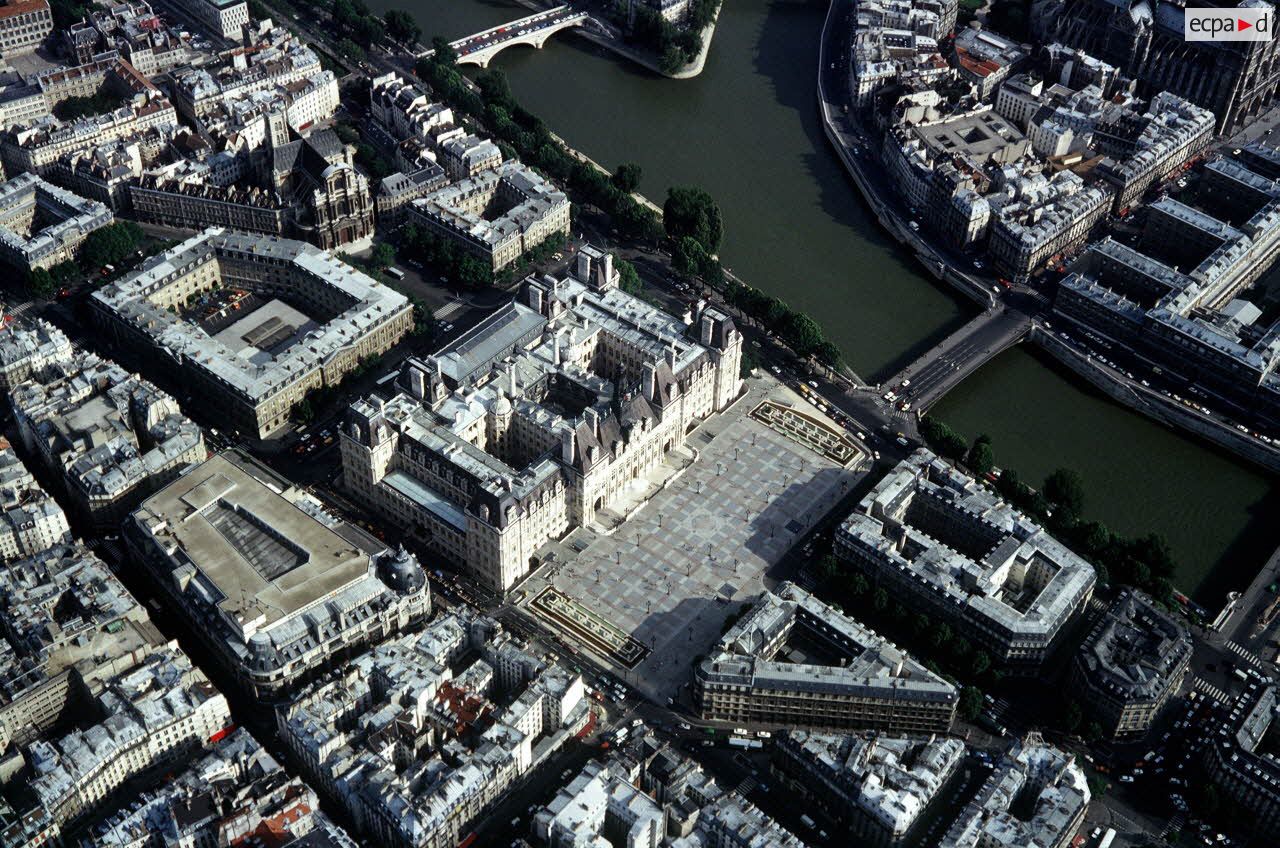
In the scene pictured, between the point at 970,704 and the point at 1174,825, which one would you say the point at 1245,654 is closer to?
the point at 1174,825

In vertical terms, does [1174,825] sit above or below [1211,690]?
below

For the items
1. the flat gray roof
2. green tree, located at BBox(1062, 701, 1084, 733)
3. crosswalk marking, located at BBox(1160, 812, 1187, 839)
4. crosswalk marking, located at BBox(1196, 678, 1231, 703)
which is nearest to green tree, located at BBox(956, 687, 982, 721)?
green tree, located at BBox(1062, 701, 1084, 733)

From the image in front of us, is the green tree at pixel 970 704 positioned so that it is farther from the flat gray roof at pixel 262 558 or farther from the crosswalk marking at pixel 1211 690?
the flat gray roof at pixel 262 558

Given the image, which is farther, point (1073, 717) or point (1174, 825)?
point (1073, 717)

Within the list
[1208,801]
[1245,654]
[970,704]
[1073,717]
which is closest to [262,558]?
[970,704]

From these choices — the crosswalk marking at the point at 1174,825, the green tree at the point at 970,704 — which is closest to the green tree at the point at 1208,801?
the crosswalk marking at the point at 1174,825

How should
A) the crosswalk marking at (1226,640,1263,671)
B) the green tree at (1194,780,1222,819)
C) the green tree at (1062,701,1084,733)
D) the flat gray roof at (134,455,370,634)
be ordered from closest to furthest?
the green tree at (1194,780,1222,819)
the green tree at (1062,701,1084,733)
the flat gray roof at (134,455,370,634)
the crosswalk marking at (1226,640,1263,671)

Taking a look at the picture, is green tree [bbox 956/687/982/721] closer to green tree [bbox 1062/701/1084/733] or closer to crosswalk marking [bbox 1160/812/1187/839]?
green tree [bbox 1062/701/1084/733]

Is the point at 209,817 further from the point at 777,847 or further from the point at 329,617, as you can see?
the point at 777,847

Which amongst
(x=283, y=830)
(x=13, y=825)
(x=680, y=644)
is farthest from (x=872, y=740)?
(x=13, y=825)
